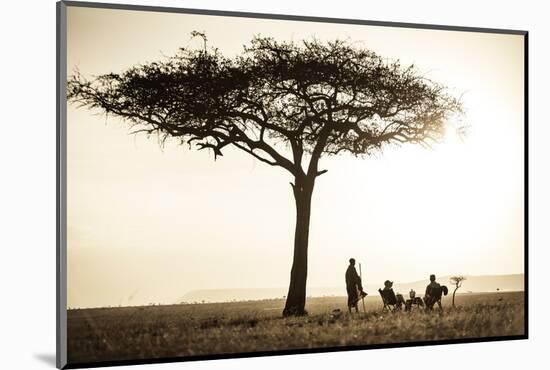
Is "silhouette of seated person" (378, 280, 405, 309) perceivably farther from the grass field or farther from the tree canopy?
the tree canopy

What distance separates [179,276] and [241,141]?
141 centimetres

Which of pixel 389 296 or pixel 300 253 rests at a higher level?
pixel 300 253

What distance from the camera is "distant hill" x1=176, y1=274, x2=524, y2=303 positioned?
967 centimetres

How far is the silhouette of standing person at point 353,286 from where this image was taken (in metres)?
10.2

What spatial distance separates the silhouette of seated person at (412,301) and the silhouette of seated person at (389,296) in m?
0.06

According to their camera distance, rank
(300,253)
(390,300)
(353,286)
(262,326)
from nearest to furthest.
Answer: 1. (262,326)
2. (300,253)
3. (353,286)
4. (390,300)

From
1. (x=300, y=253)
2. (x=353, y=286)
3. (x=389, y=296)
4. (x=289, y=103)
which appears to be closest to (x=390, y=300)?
(x=389, y=296)

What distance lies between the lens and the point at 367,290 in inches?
405

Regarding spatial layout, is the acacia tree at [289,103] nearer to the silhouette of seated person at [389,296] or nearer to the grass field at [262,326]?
the grass field at [262,326]

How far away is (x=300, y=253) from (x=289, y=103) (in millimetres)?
1454

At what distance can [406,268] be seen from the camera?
412 inches

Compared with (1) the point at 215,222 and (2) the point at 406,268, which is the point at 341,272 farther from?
(1) the point at 215,222

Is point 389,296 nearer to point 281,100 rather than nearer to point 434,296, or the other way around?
point 434,296

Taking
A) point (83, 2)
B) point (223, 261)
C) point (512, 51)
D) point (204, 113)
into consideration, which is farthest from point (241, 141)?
point (512, 51)
